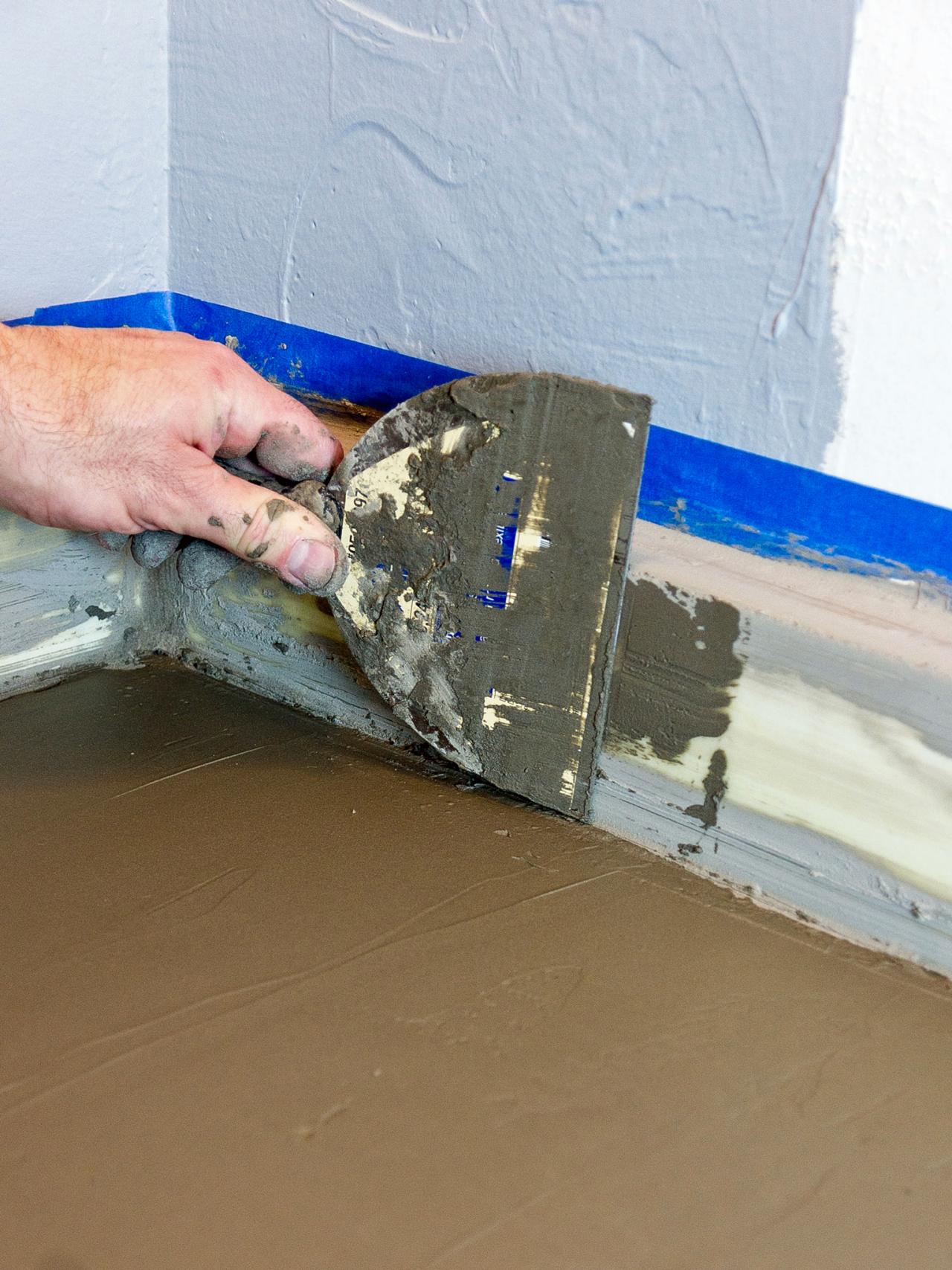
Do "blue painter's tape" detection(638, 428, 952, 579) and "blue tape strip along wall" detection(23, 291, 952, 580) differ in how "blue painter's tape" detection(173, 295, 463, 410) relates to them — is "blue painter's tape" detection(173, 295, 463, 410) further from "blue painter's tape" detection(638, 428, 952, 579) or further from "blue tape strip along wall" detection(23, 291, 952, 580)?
"blue painter's tape" detection(638, 428, 952, 579)

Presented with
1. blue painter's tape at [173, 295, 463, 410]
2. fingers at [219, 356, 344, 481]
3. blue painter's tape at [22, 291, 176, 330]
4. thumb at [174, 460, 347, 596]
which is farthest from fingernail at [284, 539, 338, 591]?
blue painter's tape at [22, 291, 176, 330]

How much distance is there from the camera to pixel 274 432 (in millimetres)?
1296

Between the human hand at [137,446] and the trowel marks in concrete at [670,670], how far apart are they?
0.35m

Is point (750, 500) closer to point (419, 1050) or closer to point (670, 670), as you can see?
point (670, 670)

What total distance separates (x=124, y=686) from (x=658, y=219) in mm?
937

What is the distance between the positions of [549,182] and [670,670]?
0.56 metres

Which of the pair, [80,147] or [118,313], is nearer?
[80,147]

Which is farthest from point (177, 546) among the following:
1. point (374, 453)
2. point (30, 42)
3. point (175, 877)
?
point (30, 42)

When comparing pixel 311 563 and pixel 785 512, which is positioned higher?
pixel 785 512

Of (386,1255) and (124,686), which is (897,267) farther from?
(124,686)

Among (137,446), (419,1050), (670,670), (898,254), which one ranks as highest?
(898,254)

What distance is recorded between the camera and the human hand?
3.91ft

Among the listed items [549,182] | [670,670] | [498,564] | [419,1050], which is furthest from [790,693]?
[549,182]

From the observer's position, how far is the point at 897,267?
1.02m
